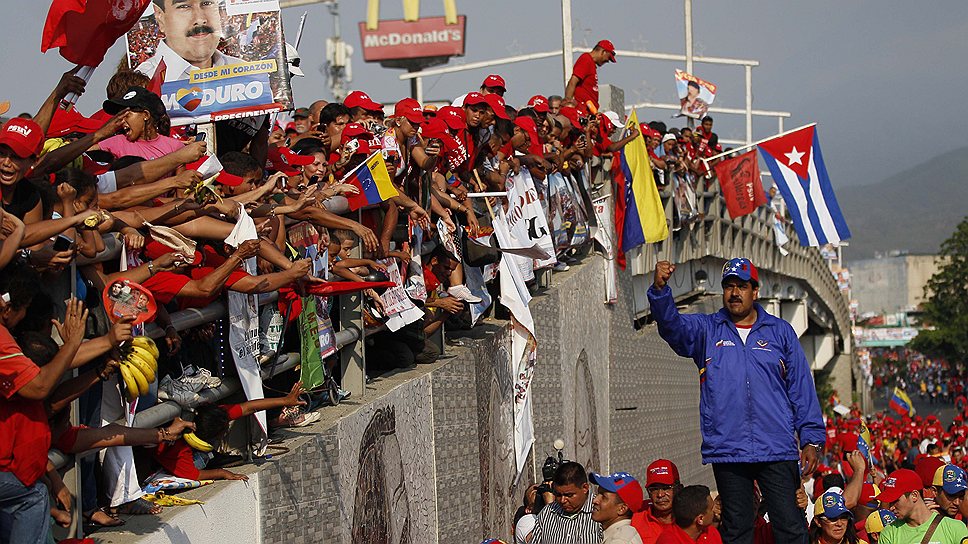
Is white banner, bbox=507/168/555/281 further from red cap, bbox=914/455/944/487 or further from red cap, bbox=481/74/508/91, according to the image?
red cap, bbox=914/455/944/487

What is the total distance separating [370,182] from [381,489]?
2.01m

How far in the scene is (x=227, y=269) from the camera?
22.4 ft

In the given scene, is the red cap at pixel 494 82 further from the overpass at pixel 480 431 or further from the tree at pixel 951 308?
the tree at pixel 951 308

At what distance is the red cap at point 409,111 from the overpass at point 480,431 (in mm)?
1863

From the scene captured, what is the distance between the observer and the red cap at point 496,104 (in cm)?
1283

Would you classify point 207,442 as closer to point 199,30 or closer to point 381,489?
point 381,489

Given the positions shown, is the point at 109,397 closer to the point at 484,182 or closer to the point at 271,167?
the point at 271,167

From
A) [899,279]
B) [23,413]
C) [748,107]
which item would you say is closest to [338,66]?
[748,107]

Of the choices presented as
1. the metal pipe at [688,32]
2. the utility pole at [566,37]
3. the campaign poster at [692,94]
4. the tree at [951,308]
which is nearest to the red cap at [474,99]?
the utility pole at [566,37]

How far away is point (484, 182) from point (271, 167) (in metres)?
4.01

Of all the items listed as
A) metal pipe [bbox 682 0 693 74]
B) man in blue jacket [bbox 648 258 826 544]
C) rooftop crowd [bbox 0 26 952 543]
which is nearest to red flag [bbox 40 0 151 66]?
rooftop crowd [bbox 0 26 952 543]

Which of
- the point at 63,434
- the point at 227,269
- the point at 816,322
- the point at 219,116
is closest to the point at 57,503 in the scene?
the point at 63,434

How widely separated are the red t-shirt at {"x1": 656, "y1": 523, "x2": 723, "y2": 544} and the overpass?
1.79 metres

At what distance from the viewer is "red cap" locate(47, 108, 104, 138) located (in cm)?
812
